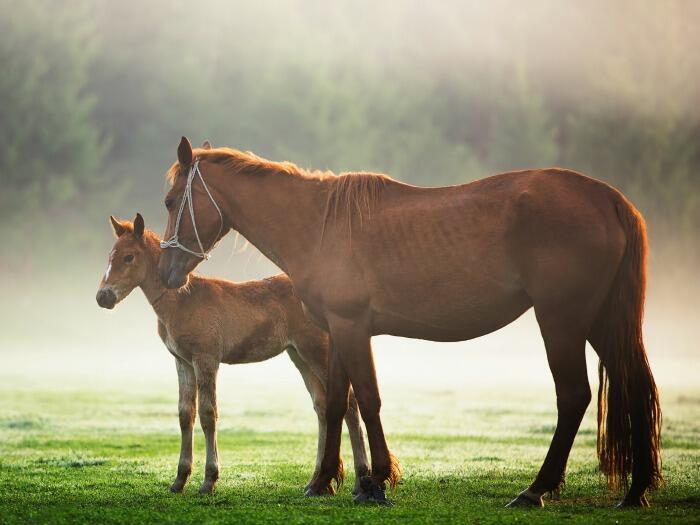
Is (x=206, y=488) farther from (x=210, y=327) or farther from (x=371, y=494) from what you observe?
(x=371, y=494)

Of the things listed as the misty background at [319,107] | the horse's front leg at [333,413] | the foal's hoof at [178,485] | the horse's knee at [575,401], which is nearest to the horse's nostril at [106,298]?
the foal's hoof at [178,485]

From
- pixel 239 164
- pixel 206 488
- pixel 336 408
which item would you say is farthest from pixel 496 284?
pixel 206 488

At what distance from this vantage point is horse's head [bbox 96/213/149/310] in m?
10.1

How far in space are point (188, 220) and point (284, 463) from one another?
4417 mm

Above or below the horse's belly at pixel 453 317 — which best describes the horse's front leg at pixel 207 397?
below

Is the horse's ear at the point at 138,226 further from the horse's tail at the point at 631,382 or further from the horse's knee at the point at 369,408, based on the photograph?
the horse's tail at the point at 631,382

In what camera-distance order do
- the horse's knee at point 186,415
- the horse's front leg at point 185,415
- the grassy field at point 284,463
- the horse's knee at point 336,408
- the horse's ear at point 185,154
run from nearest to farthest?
the grassy field at point 284,463 → the horse's knee at point 336,408 → the horse's ear at point 185,154 → the horse's front leg at point 185,415 → the horse's knee at point 186,415

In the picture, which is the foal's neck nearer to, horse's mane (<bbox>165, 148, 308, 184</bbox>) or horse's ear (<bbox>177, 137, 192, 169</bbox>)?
horse's mane (<bbox>165, 148, 308, 184</bbox>)

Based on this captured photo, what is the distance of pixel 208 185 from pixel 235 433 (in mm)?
9341

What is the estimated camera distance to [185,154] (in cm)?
919

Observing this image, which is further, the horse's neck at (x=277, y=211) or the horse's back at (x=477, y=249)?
the horse's neck at (x=277, y=211)

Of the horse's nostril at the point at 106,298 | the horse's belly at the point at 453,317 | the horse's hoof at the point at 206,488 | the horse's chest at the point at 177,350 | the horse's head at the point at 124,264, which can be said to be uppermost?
the horse's head at the point at 124,264

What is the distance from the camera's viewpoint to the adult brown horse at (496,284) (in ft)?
26.7

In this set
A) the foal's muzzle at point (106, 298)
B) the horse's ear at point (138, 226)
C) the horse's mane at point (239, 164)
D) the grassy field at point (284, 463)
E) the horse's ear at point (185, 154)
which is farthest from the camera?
the horse's ear at point (138, 226)
